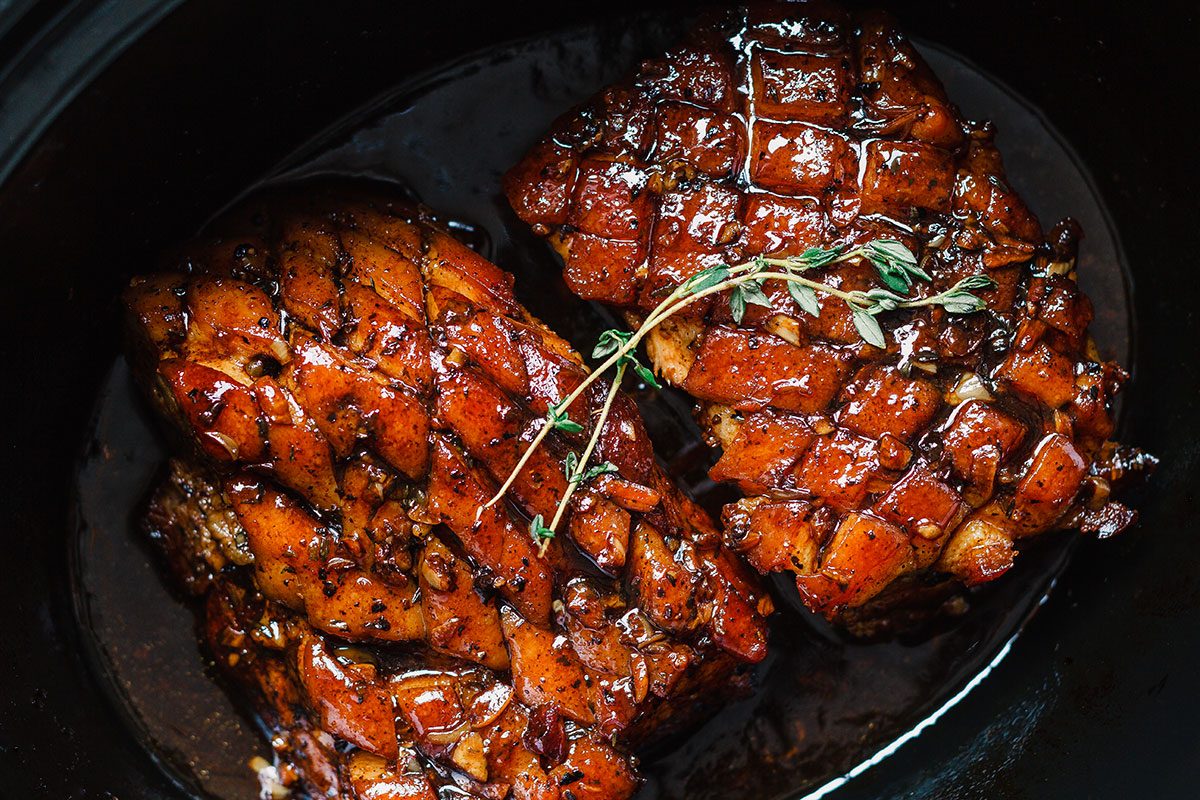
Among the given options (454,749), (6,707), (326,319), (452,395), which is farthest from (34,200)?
(454,749)

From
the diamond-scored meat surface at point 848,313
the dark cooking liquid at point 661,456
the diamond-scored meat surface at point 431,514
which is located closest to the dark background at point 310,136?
the dark cooking liquid at point 661,456

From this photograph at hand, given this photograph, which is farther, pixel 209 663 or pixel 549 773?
pixel 209 663

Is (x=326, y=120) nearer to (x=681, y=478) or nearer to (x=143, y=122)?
(x=143, y=122)

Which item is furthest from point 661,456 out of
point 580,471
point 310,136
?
point 310,136

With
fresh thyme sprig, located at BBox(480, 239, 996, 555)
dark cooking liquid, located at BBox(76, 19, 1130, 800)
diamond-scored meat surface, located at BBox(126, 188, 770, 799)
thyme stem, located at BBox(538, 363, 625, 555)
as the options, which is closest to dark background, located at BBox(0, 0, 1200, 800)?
dark cooking liquid, located at BBox(76, 19, 1130, 800)

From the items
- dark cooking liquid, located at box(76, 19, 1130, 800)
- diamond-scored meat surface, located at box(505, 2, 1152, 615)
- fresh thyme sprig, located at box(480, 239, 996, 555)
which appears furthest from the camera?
dark cooking liquid, located at box(76, 19, 1130, 800)

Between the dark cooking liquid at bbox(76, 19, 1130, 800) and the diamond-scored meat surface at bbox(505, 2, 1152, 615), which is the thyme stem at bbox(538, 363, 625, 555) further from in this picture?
the dark cooking liquid at bbox(76, 19, 1130, 800)
